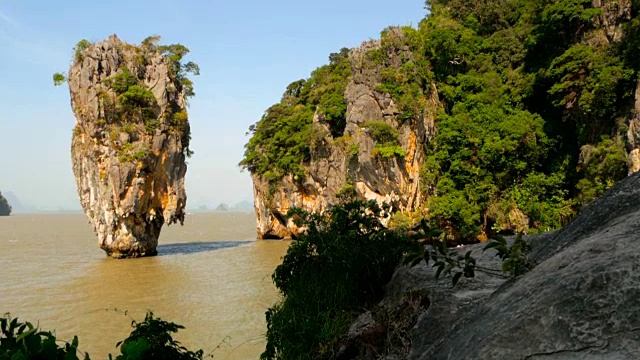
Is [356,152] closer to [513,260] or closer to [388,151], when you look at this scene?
[388,151]

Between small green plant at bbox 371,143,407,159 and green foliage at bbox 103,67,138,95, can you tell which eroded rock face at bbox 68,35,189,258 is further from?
small green plant at bbox 371,143,407,159

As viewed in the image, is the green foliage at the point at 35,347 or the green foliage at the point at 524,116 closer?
the green foliage at the point at 35,347

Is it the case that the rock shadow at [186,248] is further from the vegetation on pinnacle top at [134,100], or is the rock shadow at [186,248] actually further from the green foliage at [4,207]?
the green foliage at [4,207]

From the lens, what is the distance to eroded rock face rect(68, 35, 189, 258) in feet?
74.9

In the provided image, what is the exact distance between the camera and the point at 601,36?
1933cm

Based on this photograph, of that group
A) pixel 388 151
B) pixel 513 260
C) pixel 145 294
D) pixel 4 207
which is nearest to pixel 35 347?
pixel 513 260

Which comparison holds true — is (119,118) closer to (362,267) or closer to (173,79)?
(173,79)

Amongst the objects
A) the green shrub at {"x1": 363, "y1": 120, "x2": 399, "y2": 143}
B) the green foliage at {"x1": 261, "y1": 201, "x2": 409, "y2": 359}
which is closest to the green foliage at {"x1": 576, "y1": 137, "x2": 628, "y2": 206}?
the green shrub at {"x1": 363, "y1": 120, "x2": 399, "y2": 143}

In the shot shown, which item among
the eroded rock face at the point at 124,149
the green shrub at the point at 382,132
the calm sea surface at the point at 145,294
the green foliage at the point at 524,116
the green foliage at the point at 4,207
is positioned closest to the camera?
the calm sea surface at the point at 145,294

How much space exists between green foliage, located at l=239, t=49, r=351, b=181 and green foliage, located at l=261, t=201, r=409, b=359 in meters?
22.0

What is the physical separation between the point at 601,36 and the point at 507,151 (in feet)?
19.8

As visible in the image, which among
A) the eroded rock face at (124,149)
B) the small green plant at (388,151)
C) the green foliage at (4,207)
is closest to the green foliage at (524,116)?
A: the small green plant at (388,151)

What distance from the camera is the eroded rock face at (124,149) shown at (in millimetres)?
22844

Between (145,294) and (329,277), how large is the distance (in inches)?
441
